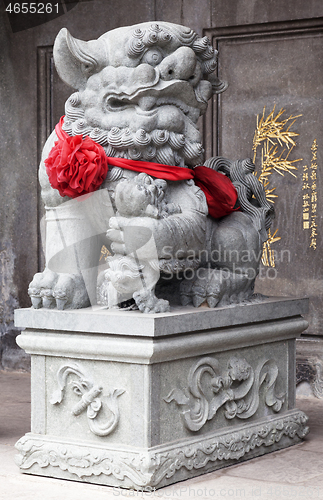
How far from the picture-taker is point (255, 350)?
10.3ft

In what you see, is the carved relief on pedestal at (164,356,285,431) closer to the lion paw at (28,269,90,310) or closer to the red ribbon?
the lion paw at (28,269,90,310)

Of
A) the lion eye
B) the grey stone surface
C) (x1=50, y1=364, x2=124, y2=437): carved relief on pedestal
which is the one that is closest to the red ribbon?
the lion eye

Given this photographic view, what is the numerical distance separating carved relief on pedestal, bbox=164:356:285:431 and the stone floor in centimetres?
20

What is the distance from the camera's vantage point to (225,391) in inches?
116

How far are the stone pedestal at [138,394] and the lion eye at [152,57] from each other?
36.1 inches

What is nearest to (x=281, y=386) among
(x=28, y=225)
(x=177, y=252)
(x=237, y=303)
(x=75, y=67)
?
(x=237, y=303)

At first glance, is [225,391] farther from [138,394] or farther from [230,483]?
[138,394]

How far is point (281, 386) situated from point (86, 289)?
102 cm

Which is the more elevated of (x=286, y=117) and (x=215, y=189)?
(x=286, y=117)

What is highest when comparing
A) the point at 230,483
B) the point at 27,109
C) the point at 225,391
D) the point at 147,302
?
the point at 27,109

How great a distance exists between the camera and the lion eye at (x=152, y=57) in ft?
9.14

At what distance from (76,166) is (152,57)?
501mm

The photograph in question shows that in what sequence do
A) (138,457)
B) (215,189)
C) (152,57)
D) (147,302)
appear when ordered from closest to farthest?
(138,457), (147,302), (152,57), (215,189)

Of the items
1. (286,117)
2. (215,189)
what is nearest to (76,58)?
(215,189)
